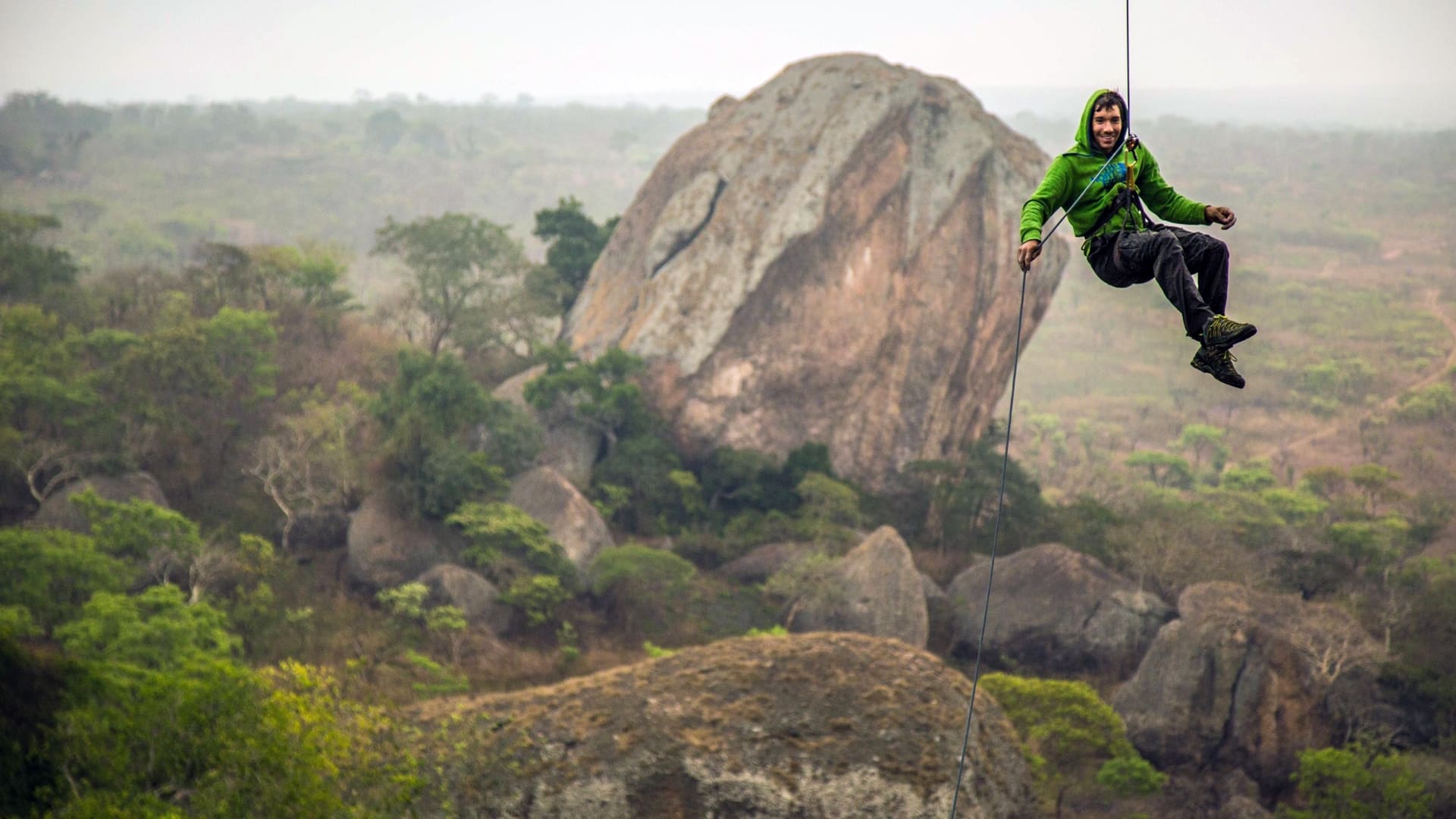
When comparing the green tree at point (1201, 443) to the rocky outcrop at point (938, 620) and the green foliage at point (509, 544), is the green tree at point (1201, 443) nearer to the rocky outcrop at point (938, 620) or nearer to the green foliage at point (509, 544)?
the rocky outcrop at point (938, 620)

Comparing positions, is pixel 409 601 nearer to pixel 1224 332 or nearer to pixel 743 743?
pixel 743 743

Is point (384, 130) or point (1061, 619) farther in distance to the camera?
point (384, 130)

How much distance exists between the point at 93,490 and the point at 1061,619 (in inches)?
951

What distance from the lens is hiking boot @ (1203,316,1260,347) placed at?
7.62 m

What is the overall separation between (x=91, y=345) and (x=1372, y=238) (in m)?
87.6

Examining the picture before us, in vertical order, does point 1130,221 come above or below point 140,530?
above

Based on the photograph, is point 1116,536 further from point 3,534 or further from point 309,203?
point 309,203

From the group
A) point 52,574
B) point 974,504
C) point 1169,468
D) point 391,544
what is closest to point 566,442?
point 391,544

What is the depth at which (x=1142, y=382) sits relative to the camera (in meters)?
84.1

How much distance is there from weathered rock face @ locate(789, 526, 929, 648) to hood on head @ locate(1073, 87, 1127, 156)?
24153mm

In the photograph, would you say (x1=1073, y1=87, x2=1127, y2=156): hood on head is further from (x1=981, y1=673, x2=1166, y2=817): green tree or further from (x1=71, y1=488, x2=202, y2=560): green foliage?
(x1=71, y1=488, x2=202, y2=560): green foliage

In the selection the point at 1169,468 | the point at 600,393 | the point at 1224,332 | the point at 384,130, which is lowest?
the point at 1169,468

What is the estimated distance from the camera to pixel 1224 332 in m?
7.77

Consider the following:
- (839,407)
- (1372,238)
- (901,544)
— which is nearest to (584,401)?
(839,407)
